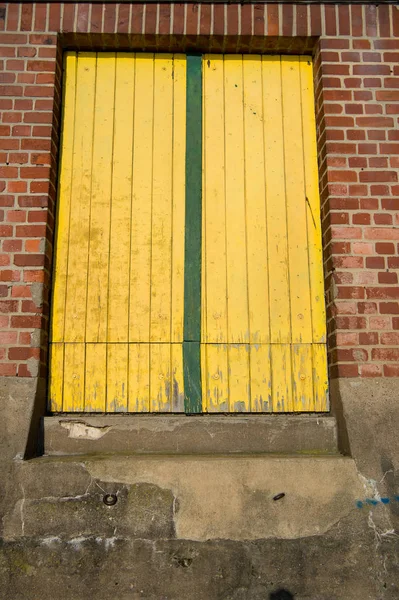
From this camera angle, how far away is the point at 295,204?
369cm

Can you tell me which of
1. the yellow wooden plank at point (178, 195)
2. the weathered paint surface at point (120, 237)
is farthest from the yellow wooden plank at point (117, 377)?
the yellow wooden plank at point (178, 195)

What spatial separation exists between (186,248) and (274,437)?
4.29 ft

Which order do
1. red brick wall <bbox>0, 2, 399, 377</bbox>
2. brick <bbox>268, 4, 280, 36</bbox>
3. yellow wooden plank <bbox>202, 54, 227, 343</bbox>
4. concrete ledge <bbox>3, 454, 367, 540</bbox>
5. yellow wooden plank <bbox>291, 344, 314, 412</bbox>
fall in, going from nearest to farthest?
concrete ledge <bbox>3, 454, 367, 540</bbox>, red brick wall <bbox>0, 2, 399, 377</bbox>, yellow wooden plank <bbox>291, 344, 314, 412</bbox>, yellow wooden plank <bbox>202, 54, 227, 343</bbox>, brick <bbox>268, 4, 280, 36</bbox>

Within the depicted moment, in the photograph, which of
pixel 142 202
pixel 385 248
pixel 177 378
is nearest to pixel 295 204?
pixel 385 248

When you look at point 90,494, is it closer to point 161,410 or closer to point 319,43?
point 161,410

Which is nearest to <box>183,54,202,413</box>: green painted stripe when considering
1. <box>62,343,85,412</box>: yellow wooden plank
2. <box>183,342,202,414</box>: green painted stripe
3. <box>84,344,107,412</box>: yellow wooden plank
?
<box>183,342,202,414</box>: green painted stripe

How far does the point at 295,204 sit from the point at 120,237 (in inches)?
46.6

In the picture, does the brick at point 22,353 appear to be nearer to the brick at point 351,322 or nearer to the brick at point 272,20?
the brick at point 351,322

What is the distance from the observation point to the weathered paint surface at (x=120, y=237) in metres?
3.42

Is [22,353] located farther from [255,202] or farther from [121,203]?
[255,202]

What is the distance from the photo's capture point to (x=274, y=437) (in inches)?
130

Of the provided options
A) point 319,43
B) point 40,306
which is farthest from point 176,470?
point 319,43

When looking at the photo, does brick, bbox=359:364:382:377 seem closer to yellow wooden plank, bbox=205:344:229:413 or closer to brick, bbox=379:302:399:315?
brick, bbox=379:302:399:315

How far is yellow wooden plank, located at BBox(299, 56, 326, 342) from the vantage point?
11.6 feet
